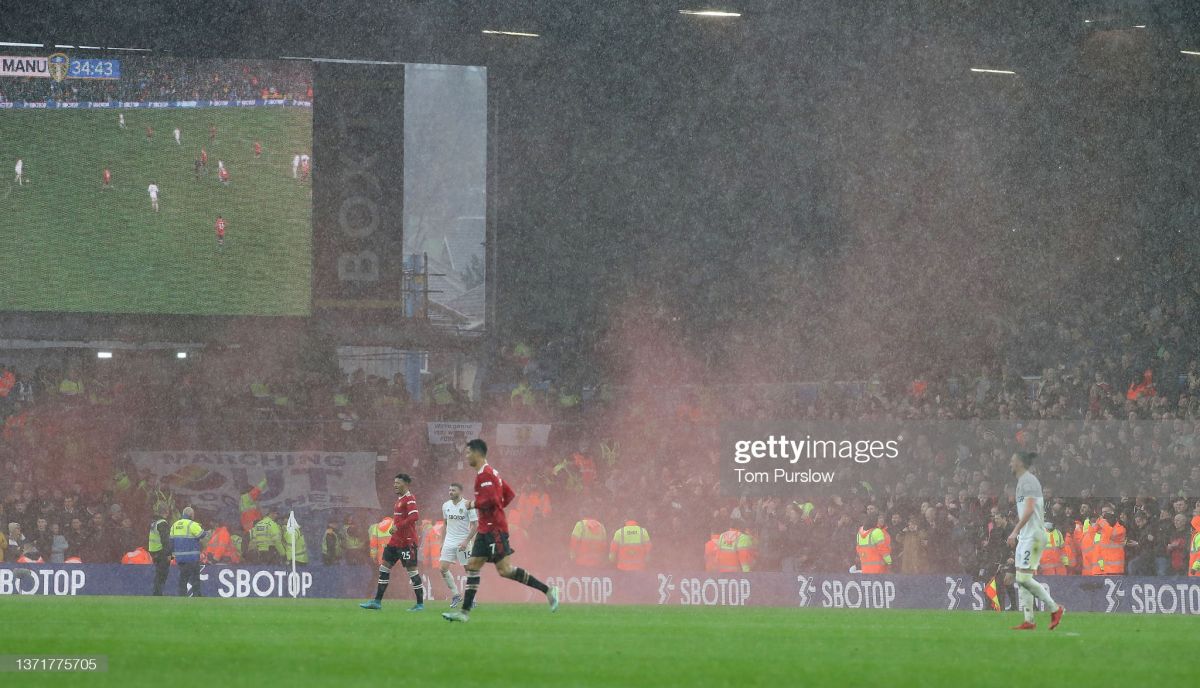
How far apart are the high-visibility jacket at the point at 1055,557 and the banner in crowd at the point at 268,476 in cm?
1444

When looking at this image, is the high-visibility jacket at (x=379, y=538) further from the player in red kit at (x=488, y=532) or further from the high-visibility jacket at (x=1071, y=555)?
the high-visibility jacket at (x=1071, y=555)

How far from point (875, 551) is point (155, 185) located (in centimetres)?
1609

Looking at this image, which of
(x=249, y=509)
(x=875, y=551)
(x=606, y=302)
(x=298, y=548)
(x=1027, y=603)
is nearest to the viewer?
(x=1027, y=603)

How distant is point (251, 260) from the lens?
99.3 feet

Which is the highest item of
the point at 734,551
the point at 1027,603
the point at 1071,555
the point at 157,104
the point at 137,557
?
the point at 157,104

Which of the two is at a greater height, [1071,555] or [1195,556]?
Result: [1195,556]

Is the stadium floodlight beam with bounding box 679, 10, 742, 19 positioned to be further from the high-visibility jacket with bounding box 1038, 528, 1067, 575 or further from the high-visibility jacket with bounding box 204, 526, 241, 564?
the high-visibility jacket with bounding box 204, 526, 241, 564

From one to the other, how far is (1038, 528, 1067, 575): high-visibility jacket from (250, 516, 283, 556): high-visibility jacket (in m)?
15.5

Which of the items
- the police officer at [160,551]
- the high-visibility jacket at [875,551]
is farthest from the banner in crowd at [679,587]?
the high-visibility jacket at [875,551]

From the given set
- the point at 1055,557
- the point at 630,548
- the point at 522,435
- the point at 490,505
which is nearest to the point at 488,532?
the point at 490,505

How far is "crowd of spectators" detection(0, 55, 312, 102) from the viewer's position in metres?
29.5

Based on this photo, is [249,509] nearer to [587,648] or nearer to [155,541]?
[155,541]

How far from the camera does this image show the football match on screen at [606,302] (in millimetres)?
28422

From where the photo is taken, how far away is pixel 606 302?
40812 mm
